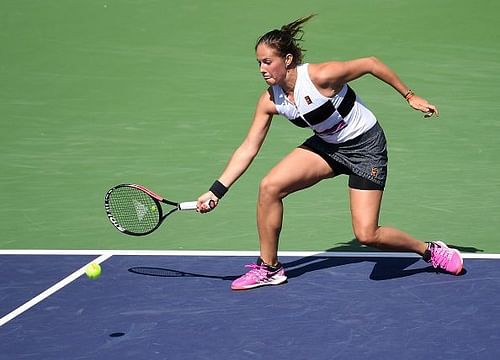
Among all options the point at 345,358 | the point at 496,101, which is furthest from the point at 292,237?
the point at 496,101

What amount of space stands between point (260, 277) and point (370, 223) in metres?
0.91

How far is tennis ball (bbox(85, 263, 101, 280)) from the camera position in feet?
25.0

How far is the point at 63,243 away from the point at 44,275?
2.77 feet

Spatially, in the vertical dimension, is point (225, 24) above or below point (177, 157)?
above

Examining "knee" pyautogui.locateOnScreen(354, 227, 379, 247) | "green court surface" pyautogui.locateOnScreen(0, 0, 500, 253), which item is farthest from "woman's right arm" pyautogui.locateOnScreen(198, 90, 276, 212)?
"green court surface" pyautogui.locateOnScreen(0, 0, 500, 253)

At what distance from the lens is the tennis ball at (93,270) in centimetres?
761

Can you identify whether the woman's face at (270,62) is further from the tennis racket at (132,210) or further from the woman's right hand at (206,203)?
the tennis racket at (132,210)

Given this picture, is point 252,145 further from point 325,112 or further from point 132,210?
point 132,210

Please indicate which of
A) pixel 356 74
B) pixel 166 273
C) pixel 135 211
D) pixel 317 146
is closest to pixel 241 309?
pixel 166 273

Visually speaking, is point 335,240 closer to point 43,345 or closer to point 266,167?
point 266,167

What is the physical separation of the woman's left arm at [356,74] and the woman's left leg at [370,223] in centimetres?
75

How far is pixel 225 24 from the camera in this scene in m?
15.4

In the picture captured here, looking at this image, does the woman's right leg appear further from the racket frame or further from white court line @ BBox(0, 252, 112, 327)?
white court line @ BBox(0, 252, 112, 327)

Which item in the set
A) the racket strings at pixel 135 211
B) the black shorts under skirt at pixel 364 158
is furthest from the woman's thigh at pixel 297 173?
the racket strings at pixel 135 211
